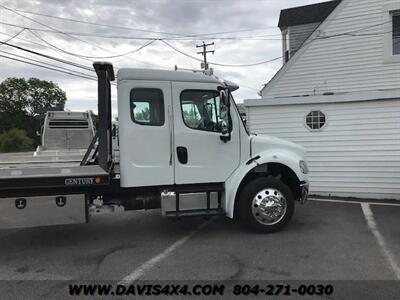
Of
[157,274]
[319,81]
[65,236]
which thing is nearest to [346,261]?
[157,274]

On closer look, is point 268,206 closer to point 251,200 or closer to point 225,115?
point 251,200

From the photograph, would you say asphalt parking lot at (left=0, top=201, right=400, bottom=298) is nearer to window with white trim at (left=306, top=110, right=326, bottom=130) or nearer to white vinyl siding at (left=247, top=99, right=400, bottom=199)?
white vinyl siding at (left=247, top=99, right=400, bottom=199)

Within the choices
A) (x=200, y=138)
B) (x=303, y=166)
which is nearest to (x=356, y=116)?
(x=303, y=166)

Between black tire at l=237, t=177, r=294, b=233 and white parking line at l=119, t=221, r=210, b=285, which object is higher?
black tire at l=237, t=177, r=294, b=233

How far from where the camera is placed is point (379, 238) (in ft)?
20.8

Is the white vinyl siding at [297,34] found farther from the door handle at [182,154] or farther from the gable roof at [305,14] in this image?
the door handle at [182,154]

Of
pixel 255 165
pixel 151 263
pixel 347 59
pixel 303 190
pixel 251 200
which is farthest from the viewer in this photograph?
pixel 347 59

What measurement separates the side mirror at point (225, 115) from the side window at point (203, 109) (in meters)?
0.08

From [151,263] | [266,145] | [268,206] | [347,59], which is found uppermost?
[347,59]

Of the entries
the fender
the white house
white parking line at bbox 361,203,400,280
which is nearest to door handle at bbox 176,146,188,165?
the fender

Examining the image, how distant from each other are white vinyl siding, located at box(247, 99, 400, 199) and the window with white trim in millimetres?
100

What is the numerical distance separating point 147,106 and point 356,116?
19.3ft

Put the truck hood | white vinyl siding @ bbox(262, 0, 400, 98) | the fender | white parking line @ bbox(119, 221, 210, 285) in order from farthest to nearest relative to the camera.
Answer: white vinyl siding @ bbox(262, 0, 400, 98)
the truck hood
the fender
white parking line @ bbox(119, 221, 210, 285)

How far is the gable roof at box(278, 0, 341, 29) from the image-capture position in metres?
17.6
